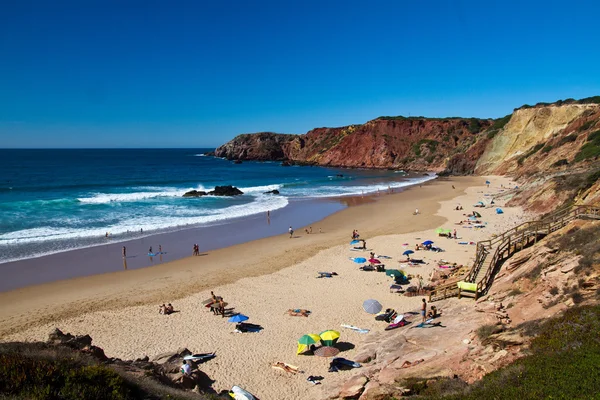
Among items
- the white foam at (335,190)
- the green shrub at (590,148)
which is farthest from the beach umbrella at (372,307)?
the white foam at (335,190)

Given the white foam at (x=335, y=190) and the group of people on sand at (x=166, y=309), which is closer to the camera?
the group of people on sand at (x=166, y=309)

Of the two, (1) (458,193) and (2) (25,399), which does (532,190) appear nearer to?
(1) (458,193)

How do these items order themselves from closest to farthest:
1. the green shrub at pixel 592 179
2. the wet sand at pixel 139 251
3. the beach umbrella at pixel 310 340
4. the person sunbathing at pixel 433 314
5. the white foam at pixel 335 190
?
the beach umbrella at pixel 310 340, the person sunbathing at pixel 433 314, the wet sand at pixel 139 251, the green shrub at pixel 592 179, the white foam at pixel 335 190

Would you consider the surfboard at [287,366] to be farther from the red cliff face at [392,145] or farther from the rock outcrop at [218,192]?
the red cliff face at [392,145]

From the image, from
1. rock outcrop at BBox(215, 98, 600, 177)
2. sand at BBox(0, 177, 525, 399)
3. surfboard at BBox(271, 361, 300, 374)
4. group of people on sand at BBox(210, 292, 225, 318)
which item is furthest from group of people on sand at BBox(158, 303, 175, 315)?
rock outcrop at BBox(215, 98, 600, 177)

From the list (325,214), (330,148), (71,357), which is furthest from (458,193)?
(330,148)
